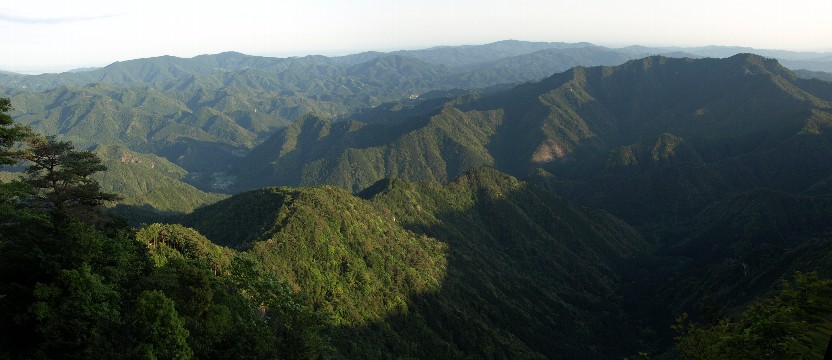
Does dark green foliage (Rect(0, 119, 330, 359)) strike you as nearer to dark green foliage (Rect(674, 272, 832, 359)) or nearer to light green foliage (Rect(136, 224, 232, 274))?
dark green foliage (Rect(674, 272, 832, 359))

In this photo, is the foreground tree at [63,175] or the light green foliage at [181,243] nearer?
the foreground tree at [63,175]

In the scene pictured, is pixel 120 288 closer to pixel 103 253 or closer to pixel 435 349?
pixel 103 253

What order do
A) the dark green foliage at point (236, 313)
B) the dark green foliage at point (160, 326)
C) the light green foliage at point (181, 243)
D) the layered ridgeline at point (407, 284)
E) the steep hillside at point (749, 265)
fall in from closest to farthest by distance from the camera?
1. the dark green foliage at point (160, 326)
2. the dark green foliage at point (236, 313)
3. the light green foliage at point (181, 243)
4. the layered ridgeline at point (407, 284)
5. the steep hillside at point (749, 265)

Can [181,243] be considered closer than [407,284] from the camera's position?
Yes

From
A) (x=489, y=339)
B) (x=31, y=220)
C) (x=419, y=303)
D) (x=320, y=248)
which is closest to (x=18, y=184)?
(x=31, y=220)

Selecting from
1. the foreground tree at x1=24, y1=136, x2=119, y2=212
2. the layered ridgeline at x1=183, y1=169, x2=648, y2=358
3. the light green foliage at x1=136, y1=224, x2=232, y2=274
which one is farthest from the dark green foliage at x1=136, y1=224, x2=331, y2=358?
the layered ridgeline at x1=183, y1=169, x2=648, y2=358

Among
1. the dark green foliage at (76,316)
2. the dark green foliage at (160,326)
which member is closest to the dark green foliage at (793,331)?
the dark green foliage at (160,326)

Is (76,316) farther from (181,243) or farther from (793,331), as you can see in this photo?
(181,243)

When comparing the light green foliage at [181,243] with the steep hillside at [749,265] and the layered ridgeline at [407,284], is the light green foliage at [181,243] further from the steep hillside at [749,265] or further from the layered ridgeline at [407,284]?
the steep hillside at [749,265]

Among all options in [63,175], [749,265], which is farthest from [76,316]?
[749,265]
